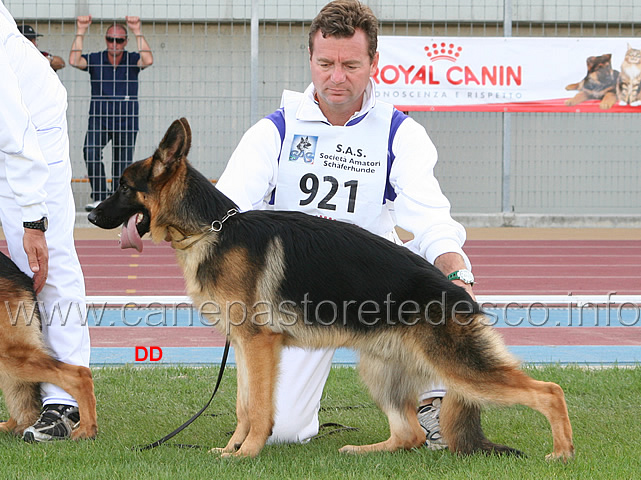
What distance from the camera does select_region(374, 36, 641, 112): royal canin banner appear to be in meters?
12.4

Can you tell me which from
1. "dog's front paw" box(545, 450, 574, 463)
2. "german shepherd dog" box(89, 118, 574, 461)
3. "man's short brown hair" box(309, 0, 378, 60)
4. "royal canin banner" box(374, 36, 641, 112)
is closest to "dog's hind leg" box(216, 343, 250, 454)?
"german shepherd dog" box(89, 118, 574, 461)

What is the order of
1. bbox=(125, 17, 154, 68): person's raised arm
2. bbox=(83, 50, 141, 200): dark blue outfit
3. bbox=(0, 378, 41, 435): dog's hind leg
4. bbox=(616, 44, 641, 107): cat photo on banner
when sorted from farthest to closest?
bbox=(616, 44, 641, 107): cat photo on banner, bbox=(83, 50, 141, 200): dark blue outfit, bbox=(125, 17, 154, 68): person's raised arm, bbox=(0, 378, 41, 435): dog's hind leg

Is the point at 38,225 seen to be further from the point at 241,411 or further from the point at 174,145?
the point at 241,411

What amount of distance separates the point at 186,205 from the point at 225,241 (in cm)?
25

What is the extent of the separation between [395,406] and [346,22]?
1843 mm

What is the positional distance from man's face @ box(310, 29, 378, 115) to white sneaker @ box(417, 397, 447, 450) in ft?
5.19

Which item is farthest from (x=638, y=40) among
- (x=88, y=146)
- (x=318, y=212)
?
(x=318, y=212)

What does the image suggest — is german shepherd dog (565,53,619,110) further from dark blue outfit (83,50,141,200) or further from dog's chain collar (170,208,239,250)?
dog's chain collar (170,208,239,250)

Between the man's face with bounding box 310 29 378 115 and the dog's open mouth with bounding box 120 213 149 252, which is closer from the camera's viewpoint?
the dog's open mouth with bounding box 120 213 149 252

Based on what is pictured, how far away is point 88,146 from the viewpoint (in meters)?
12.4

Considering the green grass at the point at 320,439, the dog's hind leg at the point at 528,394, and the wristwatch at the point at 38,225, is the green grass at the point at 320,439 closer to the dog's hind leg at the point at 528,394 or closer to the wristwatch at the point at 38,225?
the dog's hind leg at the point at 528,394

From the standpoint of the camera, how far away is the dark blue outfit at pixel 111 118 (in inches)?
480

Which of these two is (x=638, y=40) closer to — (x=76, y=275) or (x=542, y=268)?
(x=542, y=268)

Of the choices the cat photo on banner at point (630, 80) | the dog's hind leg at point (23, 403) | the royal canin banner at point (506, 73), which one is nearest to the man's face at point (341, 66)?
A: the dog's hind leg at point (23, 403)
